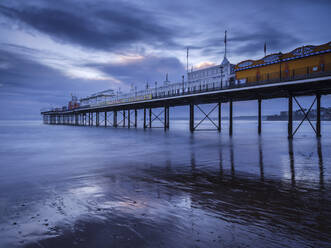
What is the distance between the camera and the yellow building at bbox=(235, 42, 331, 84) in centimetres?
2076

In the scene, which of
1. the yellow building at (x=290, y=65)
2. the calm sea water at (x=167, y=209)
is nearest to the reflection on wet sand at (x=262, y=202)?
the calm sea water at (x=167, y=209)

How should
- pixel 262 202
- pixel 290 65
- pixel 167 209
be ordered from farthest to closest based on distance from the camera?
pixel 290 65 < pixel 262 202 < pixel 167 209

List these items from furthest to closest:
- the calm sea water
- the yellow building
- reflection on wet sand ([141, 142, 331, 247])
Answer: the yellow building
reflection on wet sand ([141, 142, 331, 247])
the calm sea water

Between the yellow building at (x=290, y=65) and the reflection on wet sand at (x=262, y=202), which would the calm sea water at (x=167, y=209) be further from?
the yellow building at (x=290, y=65)

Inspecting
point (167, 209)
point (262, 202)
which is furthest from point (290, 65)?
point (167, 209)

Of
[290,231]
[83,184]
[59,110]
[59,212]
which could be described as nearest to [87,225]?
[59,212]

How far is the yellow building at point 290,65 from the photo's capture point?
Result: 20.8m

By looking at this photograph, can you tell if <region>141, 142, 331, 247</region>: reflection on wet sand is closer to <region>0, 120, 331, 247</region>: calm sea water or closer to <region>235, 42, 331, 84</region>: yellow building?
<region>0, 120, 331, 247</region>: calm sea water

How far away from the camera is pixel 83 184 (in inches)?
287

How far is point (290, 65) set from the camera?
77.4 ft

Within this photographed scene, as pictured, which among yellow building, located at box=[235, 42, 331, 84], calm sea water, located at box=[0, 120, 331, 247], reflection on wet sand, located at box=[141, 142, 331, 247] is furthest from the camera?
yellow building, located at box=[235, 42, 331, 84]

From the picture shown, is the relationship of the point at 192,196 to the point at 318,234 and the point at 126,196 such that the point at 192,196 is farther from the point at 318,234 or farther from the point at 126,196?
the point at 318,234

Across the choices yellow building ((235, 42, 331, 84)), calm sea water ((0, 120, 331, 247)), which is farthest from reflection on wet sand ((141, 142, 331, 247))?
yellow building ((235, 42, 331, 84))

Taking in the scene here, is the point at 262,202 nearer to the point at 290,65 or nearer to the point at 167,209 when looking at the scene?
the point at 167,209
